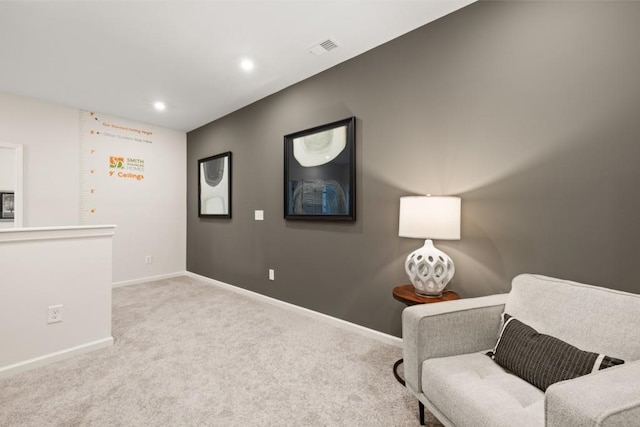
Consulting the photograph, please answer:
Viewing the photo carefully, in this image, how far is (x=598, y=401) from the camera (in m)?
0.71

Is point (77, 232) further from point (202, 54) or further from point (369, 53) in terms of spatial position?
point (369, 53)

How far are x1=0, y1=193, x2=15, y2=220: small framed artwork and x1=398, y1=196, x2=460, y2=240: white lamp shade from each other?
447cm

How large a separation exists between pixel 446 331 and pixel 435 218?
25.6 inches

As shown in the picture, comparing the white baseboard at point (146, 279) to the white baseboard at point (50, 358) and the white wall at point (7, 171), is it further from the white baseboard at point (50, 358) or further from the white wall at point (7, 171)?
the white baseboard at point (50, 358)

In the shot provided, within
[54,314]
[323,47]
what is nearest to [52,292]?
[54,314]

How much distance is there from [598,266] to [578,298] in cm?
40

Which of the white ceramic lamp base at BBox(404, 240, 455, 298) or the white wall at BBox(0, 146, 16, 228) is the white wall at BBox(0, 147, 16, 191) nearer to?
the white wall at BBox(0, 146, 16, 228)

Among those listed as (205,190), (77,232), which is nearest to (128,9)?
(77,232)

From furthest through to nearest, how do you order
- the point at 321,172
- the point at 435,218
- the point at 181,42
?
the point at 321,172, the point at 181,42, the point at 435,218

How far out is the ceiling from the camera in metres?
1.92

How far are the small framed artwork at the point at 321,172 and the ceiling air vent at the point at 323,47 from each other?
61 centimetres

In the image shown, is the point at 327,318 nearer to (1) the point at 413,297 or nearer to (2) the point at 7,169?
(1) the point at 413,297

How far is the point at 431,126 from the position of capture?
2090 mm

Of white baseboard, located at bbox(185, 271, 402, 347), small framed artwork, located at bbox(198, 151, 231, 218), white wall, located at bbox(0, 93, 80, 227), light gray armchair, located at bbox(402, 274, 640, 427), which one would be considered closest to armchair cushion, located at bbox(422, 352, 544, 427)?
light gray armchair, located at bbox(402, 274, 640, 427)
